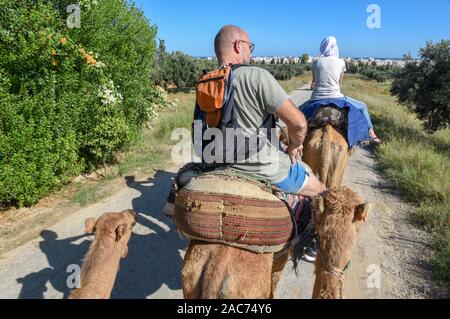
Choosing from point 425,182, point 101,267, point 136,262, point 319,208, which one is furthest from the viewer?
point 425,182

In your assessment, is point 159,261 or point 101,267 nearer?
point 101,267

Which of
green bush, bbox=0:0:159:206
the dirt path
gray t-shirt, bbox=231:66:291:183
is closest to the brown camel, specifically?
the dirt path

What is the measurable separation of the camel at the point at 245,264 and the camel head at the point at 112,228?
873 mm

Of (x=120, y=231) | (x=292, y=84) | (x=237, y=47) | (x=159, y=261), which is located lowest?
(x=159, y=261)

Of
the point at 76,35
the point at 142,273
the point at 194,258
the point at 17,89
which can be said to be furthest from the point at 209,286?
the point at 76,35

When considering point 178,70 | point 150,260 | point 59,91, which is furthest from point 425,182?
point 178,70

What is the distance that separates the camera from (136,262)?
4.94 m

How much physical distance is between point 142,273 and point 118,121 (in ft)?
14.5

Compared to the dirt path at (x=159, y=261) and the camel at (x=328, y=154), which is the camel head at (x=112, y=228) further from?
the camel at (x=328, y=154)

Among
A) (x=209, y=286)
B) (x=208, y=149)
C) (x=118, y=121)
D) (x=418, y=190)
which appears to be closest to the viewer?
(x=209, y=286)

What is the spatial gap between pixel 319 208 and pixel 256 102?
866 mm

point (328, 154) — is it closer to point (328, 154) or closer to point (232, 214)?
point (328, 154)

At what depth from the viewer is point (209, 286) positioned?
7.36 ft
